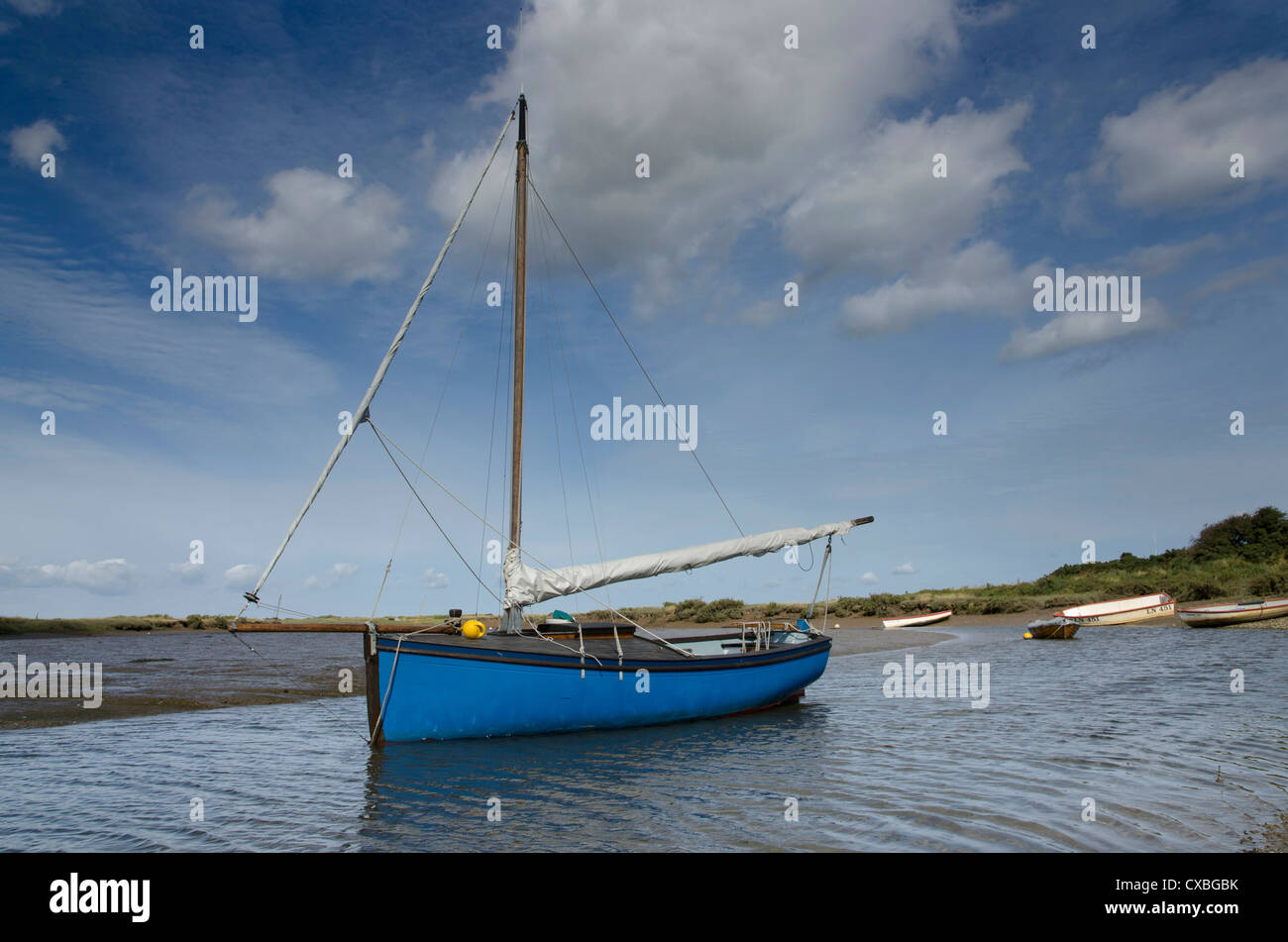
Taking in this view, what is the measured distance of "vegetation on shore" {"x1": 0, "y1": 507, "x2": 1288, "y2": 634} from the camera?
52.4 m

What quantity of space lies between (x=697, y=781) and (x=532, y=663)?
462 cm

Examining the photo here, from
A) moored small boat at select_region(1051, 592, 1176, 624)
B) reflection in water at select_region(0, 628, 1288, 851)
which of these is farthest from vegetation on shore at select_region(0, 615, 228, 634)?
moored small boat at select_region(1051, 592, 1176, 624)

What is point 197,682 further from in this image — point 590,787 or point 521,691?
point 590,787

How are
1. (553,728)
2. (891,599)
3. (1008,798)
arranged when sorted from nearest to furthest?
(1008,798), (553,728), (891,599)

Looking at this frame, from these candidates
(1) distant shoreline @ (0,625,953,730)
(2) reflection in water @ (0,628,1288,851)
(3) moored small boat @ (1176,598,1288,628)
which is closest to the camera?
(2) reflection in water @ (0,628,1288,851)

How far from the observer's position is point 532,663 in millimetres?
15672

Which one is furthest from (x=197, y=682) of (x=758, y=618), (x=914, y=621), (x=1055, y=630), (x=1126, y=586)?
(x=1126, y=586)

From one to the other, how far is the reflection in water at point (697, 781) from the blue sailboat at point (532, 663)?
52 cm

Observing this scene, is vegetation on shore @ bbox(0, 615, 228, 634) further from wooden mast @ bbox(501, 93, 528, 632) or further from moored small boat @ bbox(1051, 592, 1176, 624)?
moored small boat @ bbox(1051, 592, 1176, 624)

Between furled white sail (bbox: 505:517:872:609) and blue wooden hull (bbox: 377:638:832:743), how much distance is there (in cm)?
188
